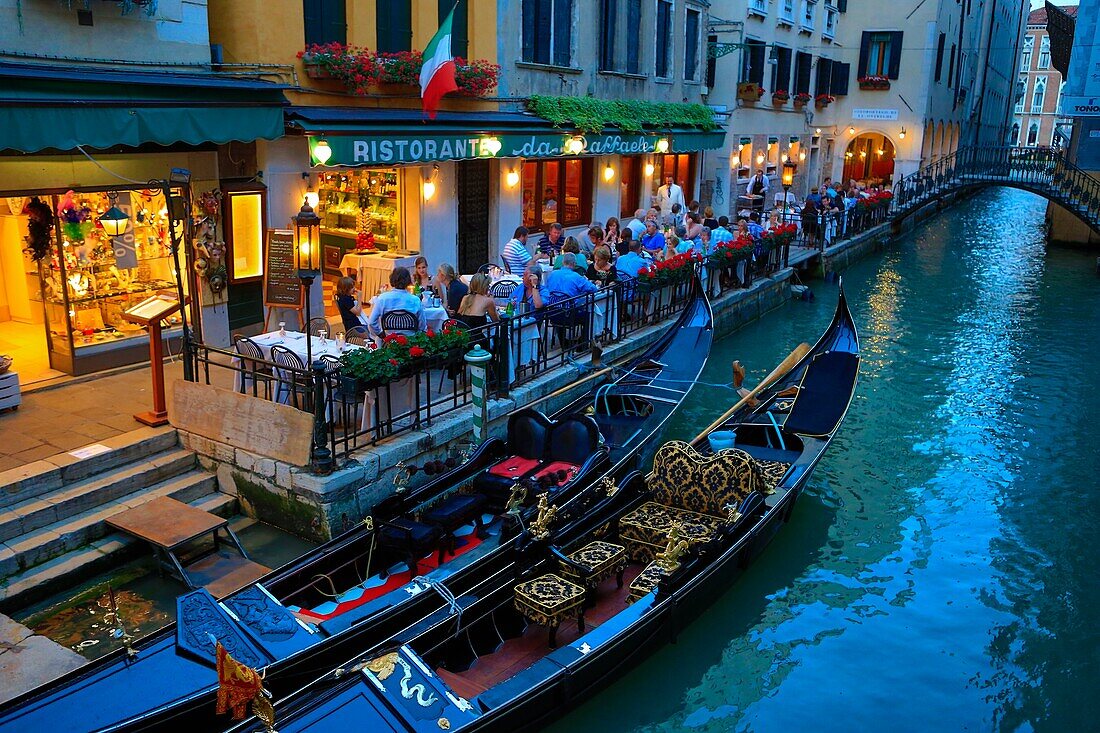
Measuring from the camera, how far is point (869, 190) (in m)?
25.2

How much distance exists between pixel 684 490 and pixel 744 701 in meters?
1.71

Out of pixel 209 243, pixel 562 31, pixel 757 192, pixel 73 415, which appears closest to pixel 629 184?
pixel 757 192

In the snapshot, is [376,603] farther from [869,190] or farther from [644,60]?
[869,190]

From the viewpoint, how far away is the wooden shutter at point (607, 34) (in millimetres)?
15453

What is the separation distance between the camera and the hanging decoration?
9.12 metres

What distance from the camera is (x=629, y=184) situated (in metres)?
18.4

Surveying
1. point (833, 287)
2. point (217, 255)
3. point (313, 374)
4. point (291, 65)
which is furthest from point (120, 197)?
point (833, 287)

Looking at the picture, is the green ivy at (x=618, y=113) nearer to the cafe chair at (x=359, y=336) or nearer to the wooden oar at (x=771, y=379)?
the wooden oar at (x=771, y=379)

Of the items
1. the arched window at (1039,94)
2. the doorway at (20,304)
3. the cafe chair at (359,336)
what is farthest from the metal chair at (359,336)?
the arched window at (1039,94)

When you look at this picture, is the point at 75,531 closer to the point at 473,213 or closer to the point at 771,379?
the point at 771,379

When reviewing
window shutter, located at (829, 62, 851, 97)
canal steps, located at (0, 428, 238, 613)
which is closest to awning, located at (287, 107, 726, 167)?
canal steps, located at (0, 428, 238, 613)

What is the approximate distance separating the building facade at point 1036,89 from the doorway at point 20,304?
71.7 meters

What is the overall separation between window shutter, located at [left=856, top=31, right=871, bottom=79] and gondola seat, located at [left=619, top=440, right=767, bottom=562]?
2587 centimetres

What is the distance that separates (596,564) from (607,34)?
474 inches
